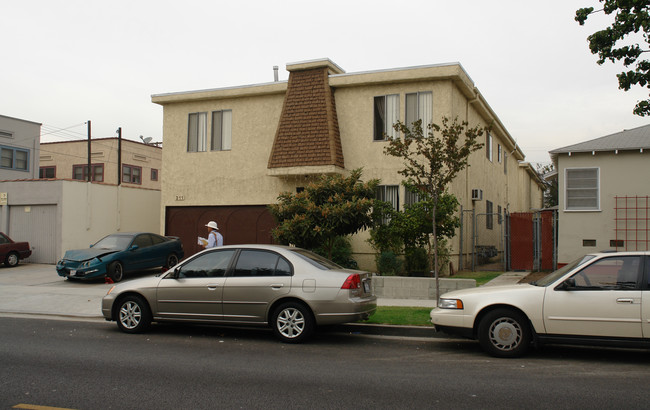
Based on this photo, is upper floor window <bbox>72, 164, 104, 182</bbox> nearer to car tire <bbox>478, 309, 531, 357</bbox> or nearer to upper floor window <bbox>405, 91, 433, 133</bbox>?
upper floor window <bbox>405, 91, 433, 133</bbox>

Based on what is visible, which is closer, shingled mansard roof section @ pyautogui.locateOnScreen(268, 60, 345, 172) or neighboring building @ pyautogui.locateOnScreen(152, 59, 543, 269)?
neighboring building @ pyautogui.locateOnScreen(152, 59, 543, 269)

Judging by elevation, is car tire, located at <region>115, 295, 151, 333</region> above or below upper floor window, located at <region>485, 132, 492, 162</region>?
below

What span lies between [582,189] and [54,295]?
1453 cm

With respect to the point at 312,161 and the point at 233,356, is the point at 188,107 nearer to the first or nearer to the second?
the point at 312,161

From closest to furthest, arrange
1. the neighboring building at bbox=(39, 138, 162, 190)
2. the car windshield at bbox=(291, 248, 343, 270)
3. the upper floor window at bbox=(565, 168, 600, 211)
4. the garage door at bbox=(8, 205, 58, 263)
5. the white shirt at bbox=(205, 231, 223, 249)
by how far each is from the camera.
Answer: the car windshield at bbox=(291, 248, 343, 270), the white shirt at bbox=(205, 231, 223, 249), the upper floor window at bbox=(565, 168, 600, 211), the garage door at bbox=(8, 205, 58, 263), the neighboring building at bbox=(39, 138, 162, 190)

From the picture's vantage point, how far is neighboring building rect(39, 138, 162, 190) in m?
39.0

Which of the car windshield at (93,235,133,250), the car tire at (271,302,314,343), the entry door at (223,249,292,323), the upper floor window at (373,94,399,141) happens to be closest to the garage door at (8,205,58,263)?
the car windshield at (93,235,133,250)

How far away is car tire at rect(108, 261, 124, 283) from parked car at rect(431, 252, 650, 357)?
38.1 feet

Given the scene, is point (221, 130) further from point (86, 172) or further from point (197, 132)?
point (86, 172)

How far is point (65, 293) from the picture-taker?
14227 millimetres

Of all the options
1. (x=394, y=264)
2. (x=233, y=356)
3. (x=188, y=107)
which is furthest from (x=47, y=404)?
(x=188, y=107)

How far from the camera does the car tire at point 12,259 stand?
785 inches

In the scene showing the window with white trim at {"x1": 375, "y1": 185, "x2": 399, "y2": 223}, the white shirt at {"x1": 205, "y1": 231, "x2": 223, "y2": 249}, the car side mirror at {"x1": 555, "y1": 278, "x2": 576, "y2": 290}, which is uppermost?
the window with white trim at {"x1": 375, "y1": 185, "x2": 399, "y2": 223}

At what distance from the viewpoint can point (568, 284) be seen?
288 inches
